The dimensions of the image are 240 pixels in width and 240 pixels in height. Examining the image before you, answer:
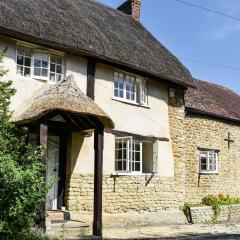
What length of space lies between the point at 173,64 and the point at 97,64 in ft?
13.8

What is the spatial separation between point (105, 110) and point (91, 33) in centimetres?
265

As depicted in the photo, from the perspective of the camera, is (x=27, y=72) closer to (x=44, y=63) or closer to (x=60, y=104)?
(x=44, y=63)

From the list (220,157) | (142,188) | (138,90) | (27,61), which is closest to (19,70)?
(27,61)

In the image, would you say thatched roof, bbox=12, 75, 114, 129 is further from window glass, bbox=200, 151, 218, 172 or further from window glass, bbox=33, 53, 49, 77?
window glass, bbox=200, 151, 218, 172

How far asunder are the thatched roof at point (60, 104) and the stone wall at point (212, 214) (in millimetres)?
6827

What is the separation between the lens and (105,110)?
14.3 m

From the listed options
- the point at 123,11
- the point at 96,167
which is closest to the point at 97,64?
the point at 96,167

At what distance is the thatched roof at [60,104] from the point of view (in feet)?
35.4

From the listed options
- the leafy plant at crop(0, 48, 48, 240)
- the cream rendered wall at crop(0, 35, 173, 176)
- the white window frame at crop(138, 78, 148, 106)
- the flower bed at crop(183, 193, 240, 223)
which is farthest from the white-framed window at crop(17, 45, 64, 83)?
the flower bed at crop(183, 193, 240, 223)

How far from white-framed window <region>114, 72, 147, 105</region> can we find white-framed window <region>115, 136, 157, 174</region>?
61.7 inches

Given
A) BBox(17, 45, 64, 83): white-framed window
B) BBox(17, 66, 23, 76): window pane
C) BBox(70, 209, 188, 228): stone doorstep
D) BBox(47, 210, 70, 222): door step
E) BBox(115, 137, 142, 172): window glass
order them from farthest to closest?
BBox(115, 137, 142, 172): window glass
BBox(70, 209, 188, 228): stone doorstep
BBox(17, 45, 64, 83): white-framed window
BBox(17, 66, 23, 76): window pane
BBox(47, 210, 70, 222): door step

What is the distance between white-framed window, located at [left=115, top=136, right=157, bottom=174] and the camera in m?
14.6

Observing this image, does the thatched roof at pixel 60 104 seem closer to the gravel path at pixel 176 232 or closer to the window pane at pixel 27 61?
the window pane at pixel 27 61

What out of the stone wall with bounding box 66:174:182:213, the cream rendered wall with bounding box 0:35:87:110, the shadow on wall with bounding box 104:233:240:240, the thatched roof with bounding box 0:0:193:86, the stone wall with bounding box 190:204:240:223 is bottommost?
the shadow on wall with bounding box 104:233:240:240
